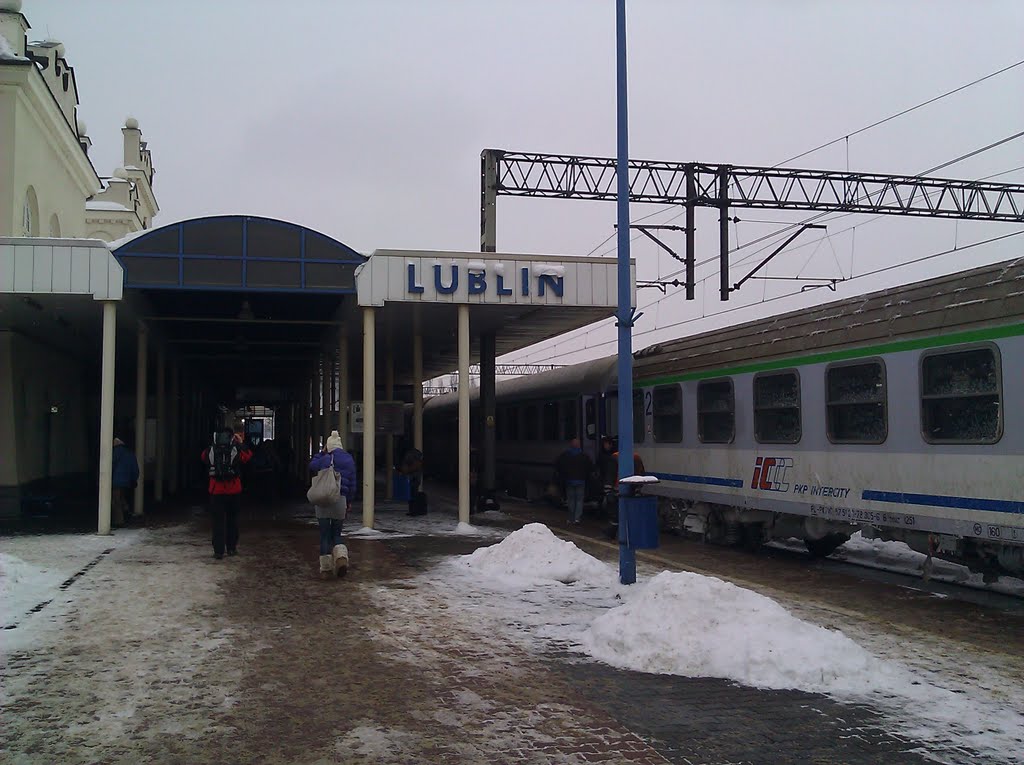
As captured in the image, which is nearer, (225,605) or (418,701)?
(418,701)

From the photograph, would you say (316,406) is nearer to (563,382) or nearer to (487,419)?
(563,382)

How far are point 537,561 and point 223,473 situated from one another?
14.5 feet

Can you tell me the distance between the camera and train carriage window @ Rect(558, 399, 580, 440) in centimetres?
2017

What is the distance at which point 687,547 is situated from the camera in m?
15.1

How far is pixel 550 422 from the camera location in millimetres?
21875

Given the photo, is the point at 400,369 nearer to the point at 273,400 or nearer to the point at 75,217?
the point at 75,217

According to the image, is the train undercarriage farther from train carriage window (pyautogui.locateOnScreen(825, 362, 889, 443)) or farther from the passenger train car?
train carriage window (pyautogui.locateOnScreen(825, 362, 889, 443))

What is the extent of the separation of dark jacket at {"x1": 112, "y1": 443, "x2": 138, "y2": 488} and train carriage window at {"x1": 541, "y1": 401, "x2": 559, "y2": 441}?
9.02 metres

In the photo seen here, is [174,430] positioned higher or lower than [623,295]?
lower

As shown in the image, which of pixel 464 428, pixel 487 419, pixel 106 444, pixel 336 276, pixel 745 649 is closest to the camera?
pixel 745 649

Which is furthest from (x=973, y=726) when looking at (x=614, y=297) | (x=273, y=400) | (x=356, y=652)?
(x=273, y=400)

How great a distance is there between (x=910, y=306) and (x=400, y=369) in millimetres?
24100

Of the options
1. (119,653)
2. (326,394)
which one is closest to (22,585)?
(119,653)

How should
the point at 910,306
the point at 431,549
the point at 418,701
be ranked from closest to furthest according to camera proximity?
the point at 418,701 < the point at 910,306 < the point at 431,549
